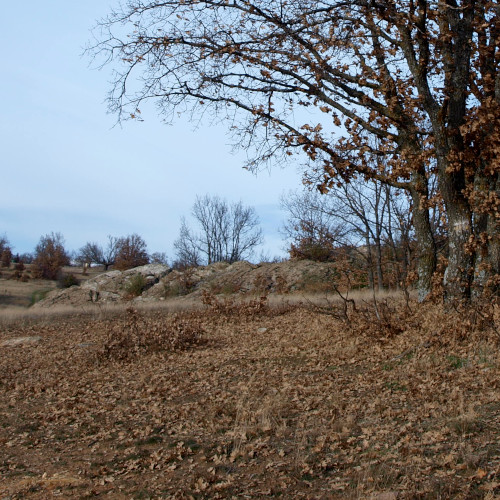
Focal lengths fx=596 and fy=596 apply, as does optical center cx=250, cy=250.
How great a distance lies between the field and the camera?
16.3 feet

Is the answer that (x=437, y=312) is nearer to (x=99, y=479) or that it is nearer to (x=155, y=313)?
(x=99, y=479)

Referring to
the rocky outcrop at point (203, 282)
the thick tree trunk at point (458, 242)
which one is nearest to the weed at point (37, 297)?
the rocky outcrop at point (203, 282)

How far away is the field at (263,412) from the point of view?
496 cm

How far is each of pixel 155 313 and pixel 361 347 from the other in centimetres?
744

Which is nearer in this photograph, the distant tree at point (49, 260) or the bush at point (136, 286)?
the bush at point (136, 286)

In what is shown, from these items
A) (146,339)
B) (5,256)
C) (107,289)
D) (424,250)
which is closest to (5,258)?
(5,256)

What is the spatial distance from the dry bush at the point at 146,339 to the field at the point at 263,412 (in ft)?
0.09

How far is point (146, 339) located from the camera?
10539mm

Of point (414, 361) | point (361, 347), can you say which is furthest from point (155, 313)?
point (414, 361)

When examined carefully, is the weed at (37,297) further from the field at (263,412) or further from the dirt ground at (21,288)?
the field at (263,412)

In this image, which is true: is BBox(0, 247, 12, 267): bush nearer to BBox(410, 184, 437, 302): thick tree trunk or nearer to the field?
the field

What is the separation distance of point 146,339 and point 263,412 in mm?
4546

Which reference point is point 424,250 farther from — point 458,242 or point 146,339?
point 146,339

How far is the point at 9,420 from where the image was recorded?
725 centimetres
